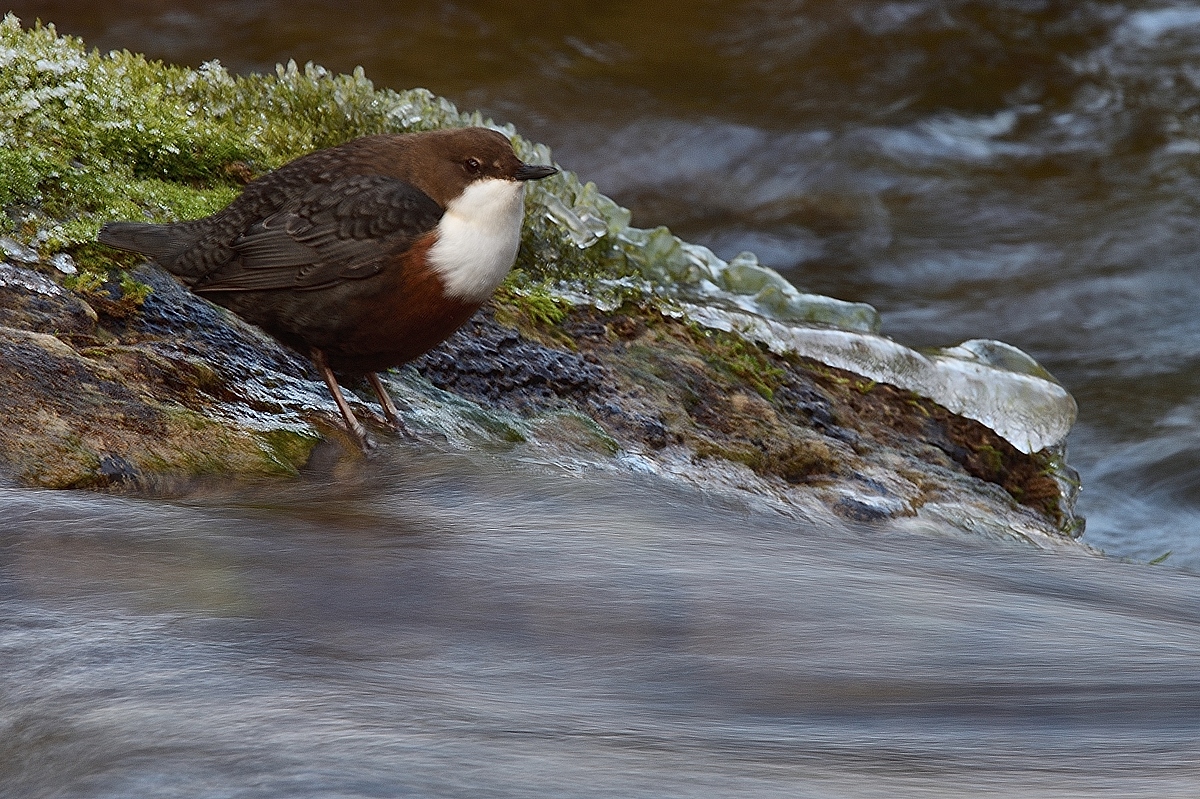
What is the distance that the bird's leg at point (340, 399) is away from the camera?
12.7 ft

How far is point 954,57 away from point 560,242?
7329mm

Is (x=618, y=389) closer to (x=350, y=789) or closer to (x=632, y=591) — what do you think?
(x=632, y=591)

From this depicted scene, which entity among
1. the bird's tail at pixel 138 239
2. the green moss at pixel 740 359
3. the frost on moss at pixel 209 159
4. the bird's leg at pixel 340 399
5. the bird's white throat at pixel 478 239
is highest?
the frost on moss at pixel 209 159

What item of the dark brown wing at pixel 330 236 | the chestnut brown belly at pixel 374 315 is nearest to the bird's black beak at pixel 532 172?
the dark brown wing at pixel 330 236

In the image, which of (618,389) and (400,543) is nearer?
(400,543)

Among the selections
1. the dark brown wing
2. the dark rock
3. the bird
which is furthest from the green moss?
the dark brown wing

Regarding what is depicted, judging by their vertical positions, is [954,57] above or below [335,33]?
above

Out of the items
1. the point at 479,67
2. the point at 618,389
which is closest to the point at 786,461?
the point at 618,389

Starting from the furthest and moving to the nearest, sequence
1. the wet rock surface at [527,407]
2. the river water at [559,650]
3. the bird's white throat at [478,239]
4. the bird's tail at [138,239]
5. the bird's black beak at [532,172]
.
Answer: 1. the bird's tail at [138,239]
2. the bird's black beak at [532,172]
3. the bird's white throat at [478,239]
4. the wet rock surface at [527,407]
5. the river water at [559,650]

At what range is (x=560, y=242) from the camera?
5719 millimetres

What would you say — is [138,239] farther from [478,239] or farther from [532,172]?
[532,172]

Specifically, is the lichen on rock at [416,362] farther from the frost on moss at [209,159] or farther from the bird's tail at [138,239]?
the bird's tail at [138,239]

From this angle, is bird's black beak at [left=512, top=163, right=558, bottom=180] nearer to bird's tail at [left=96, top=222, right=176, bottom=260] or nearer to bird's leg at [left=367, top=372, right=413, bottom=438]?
bird's leg at [left=367, top=372, right=413, bottom=438]

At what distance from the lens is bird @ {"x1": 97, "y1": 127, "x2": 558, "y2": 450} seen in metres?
3.82
